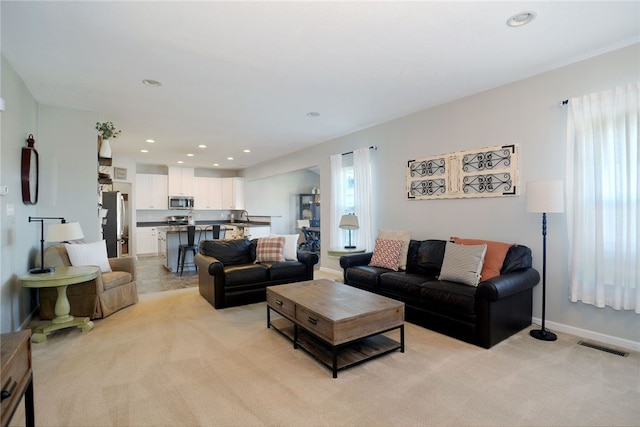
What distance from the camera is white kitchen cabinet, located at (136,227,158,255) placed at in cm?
874

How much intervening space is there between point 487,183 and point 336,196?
280 cm

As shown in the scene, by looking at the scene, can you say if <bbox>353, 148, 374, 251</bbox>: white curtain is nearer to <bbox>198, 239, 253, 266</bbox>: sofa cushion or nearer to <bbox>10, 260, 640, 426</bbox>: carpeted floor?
<bbox>198, 239, 253, 266</bbox>: sofa cushion

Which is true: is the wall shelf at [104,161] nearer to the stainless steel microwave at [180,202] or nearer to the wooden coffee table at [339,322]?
the wooden coffee table at [339,322]

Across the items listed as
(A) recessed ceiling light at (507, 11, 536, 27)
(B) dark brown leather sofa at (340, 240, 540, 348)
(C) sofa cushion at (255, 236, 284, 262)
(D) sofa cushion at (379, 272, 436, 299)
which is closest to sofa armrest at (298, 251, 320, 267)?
(C) sofa cushion at (255, 236, 284, 262)

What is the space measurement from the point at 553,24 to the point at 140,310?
17.0ft

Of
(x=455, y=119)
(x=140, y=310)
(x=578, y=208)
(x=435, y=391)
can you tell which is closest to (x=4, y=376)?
(x=435, y=391)

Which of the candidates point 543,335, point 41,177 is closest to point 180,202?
point 41,177

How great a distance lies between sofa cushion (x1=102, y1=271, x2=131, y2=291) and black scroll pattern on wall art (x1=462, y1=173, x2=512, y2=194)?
4524 mm

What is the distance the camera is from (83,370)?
2.49 metres

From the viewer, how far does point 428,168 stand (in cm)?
442

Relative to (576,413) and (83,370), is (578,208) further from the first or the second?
(83,370)

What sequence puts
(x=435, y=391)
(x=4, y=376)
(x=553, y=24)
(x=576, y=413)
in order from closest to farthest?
(x=4, y=376) → (x=576, y=413) → (x=435, y=391) → (x=553, y=24)

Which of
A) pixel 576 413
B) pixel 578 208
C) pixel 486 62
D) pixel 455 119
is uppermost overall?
pixel 486 62

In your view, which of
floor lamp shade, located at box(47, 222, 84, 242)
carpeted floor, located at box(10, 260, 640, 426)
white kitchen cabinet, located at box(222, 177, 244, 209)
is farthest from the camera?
white kitchen cabinet, located at box(222, 177, 244, 209)
